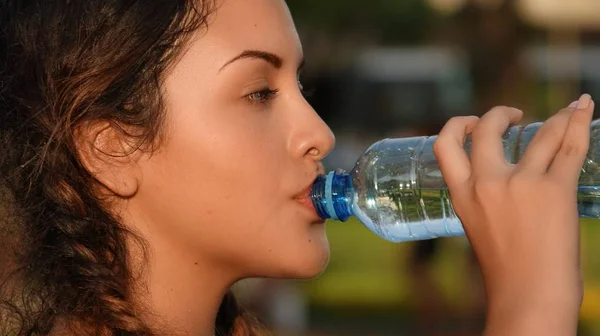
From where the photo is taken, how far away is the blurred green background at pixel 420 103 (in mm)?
10094

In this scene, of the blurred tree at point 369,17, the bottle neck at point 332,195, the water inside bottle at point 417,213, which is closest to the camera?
the bottle neck at point 332,195

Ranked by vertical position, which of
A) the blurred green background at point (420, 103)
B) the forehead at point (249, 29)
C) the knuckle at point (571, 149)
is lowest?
the blurred green background at point (420, 103)

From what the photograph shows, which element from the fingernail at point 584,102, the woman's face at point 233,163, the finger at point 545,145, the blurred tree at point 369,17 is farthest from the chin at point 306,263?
the blurred tree at point 369,17

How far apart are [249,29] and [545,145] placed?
0.77m

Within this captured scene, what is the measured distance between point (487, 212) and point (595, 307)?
10.1 m

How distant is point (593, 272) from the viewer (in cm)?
1458

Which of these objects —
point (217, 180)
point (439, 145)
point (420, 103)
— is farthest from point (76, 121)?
point (420, 103)

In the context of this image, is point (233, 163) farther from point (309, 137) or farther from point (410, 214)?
point (410, 214)

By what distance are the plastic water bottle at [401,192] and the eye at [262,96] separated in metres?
0.24

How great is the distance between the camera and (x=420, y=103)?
3462 centimetres

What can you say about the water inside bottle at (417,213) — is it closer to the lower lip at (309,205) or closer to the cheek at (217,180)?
the lower lip at (309,205)

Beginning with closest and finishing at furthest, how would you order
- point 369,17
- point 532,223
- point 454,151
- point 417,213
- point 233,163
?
point 532,223, point 454,151, point 233,163, point 417,213, point 369,17

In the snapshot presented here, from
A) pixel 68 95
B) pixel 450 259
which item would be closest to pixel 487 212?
pixel 68 95

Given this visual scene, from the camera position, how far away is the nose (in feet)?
7.84
